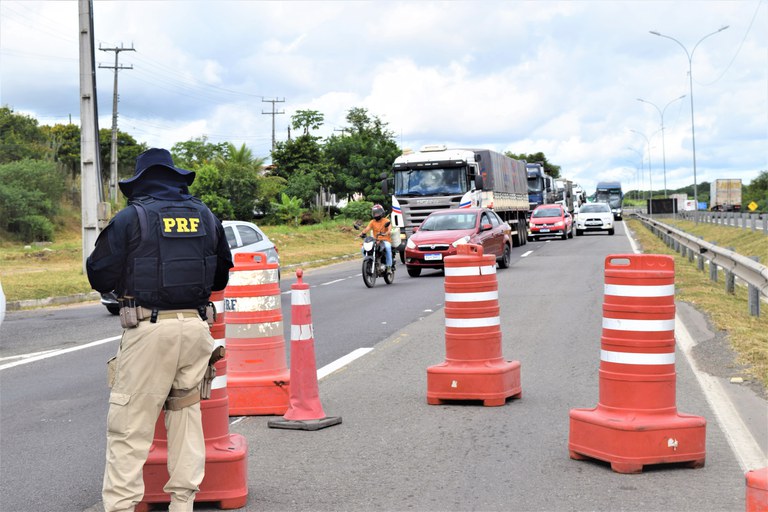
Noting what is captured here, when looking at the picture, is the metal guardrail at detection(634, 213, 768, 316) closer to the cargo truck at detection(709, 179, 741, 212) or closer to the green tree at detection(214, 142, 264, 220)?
the green tree at detection(214, 142, 264, 220)

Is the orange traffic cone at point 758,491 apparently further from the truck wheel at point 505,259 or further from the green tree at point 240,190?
the green tree at point 240,190

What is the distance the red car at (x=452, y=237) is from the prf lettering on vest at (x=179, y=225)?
1801 centimetres

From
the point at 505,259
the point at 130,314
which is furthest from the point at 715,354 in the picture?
the point at 505,259

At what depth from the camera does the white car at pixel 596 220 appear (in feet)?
165

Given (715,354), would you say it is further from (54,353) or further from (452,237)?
(452,237)

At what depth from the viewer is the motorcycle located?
2091 centimetres

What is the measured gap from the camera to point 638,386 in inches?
240

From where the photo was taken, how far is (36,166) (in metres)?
Answer: 46.2

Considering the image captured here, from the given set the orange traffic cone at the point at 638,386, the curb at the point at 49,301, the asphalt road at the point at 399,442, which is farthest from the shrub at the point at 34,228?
the orange traffic cone at the point at 638,386

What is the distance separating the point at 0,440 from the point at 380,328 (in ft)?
22.5

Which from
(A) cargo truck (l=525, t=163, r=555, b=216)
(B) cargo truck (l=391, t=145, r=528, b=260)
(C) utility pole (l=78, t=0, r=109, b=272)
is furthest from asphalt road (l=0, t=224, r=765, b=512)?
(A) cargo truck (l=525, t=163, r=555, b=216)

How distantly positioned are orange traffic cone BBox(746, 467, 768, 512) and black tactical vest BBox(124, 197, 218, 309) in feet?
8.88

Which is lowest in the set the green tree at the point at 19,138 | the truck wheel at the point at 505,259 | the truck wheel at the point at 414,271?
the truck wheel at the point at 414,271

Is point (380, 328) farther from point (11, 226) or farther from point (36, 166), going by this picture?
point (36, 166)
